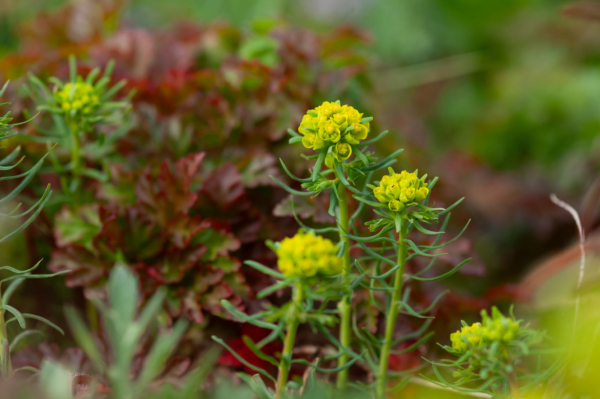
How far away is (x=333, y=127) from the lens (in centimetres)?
45

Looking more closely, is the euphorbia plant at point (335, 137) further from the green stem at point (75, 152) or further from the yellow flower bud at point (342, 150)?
the green stem at point (75, 152)

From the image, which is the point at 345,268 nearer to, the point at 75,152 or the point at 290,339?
the point at 290,339

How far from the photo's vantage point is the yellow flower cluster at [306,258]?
41 centimetres

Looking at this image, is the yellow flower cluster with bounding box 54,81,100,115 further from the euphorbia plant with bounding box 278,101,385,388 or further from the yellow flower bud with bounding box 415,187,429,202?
the yellow flower bud with bounding box 415,187,429,202

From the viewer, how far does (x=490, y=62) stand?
1942 millimetres

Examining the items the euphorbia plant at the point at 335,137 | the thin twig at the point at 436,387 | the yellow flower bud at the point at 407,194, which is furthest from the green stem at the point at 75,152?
the thin twig at the point at 436,387

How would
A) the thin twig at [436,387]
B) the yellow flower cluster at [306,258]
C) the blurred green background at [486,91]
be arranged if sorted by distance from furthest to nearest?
the blurred green background at [486,91], the thin twig at [436,387], the yellow flower cluster at [306,258]

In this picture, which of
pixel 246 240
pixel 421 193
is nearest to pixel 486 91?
pixel 246 240

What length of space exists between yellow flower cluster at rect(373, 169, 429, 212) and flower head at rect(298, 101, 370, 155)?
0.16ft

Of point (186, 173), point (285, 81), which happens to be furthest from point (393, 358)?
point (285, 81)

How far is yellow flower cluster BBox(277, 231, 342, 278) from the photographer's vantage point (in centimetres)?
41

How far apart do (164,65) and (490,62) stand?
4.53 feet

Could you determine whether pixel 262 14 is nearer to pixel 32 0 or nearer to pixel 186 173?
pixel 32 0

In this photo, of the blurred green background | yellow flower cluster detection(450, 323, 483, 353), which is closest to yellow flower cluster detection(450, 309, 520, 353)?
yellow flower cluster detection(450, 323, 483, 353)
